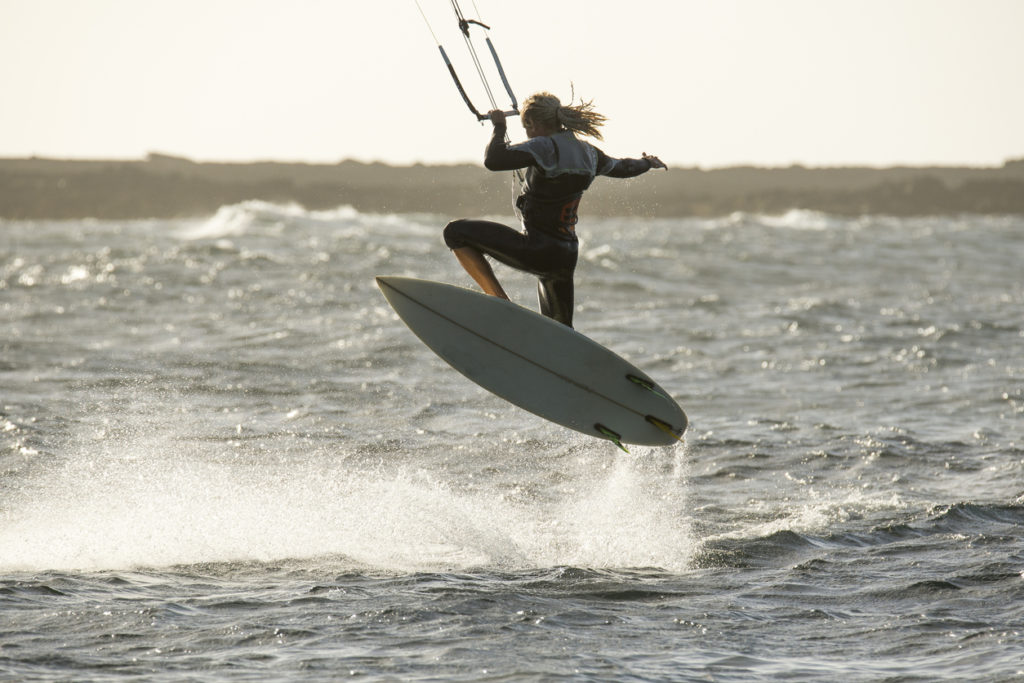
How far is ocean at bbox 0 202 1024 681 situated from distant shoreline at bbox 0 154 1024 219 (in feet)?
209

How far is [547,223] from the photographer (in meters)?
9.12

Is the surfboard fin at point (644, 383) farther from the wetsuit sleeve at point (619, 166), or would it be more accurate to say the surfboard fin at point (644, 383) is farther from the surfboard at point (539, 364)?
the wetsuit sleeve at point (619, 166)

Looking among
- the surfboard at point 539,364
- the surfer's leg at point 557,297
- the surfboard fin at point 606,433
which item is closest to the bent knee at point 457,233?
the surfboard at point 539,364

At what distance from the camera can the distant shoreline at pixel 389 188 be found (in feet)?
338

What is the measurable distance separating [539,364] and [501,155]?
2.08 meters

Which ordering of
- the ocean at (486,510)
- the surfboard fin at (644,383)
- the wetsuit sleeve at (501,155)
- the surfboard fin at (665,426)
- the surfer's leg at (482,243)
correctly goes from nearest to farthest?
the ocean at (486,510) < the wetsuit sleeve at (501,155) < the surfer's leg at (482,243) < the surfboard fin at (644,383) < the surfboard fin at (665,426)

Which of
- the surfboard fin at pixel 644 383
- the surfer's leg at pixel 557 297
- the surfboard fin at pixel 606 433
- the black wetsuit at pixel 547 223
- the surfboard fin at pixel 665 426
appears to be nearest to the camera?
the black wetsuit at pixel 547 223

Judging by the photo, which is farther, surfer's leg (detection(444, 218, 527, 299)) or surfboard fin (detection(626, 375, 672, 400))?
surfboard fin (detection(626, 375, 672, 400))

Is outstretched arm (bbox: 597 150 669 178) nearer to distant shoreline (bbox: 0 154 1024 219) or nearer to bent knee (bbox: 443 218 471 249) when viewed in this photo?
bent knee (bbox: 443 218 471 249)

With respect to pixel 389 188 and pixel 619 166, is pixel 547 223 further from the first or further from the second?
pixel 389 188

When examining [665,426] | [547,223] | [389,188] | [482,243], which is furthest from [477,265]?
[389,188]

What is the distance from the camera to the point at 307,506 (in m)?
11.7

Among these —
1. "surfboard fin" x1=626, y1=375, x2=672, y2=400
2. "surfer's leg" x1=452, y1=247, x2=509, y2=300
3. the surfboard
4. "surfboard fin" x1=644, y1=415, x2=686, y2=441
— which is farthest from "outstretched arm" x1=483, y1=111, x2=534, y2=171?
"surfboard fin" x1=644, y1=415, x2=686, y2=441

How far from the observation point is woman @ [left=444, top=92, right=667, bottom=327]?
8.77 metres
